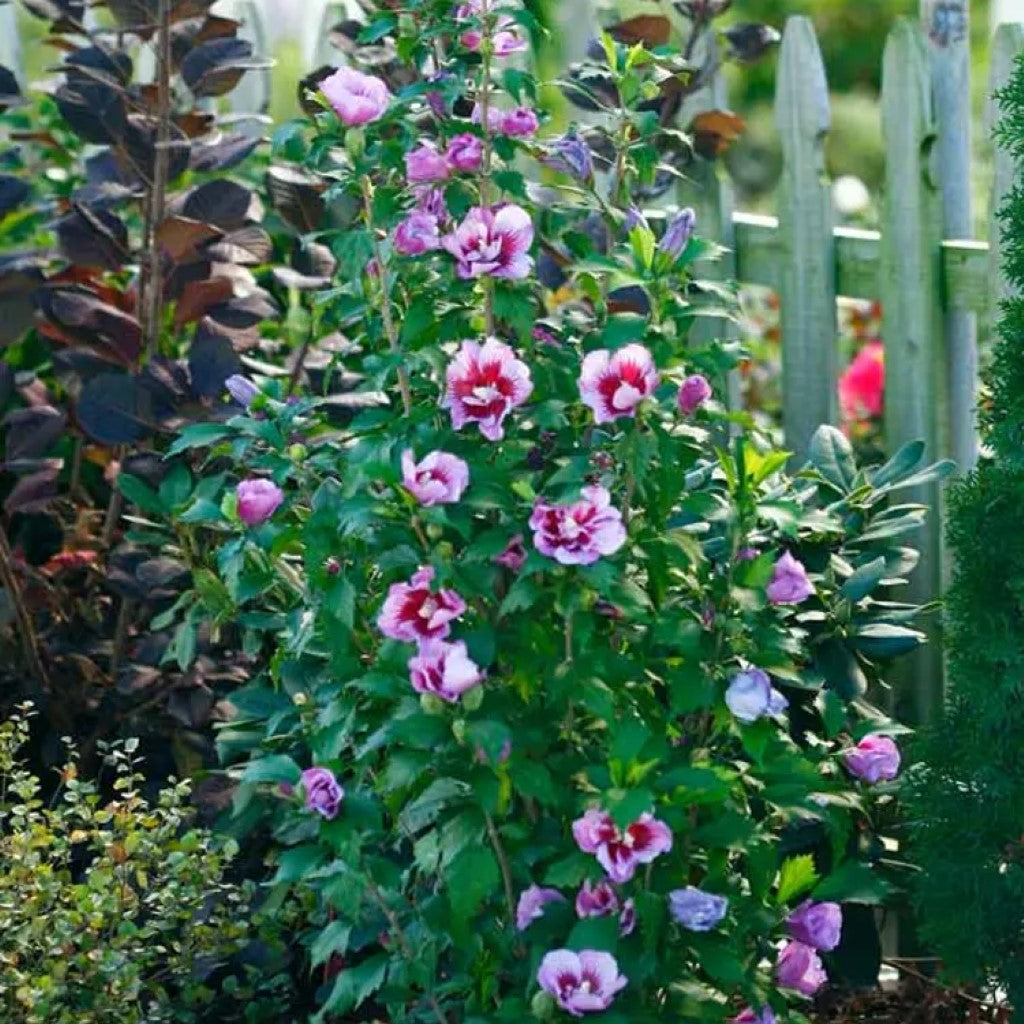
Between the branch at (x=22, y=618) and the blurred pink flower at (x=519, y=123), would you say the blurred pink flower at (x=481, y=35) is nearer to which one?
the blurred pink flower at (x=519, y=123)

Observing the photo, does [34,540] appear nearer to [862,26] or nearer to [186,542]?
[186,542]

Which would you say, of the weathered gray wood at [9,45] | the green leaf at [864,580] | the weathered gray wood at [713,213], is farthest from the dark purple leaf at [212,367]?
the weathered gray wood at [9,45]

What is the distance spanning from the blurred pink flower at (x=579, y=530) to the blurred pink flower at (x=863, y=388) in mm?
3179

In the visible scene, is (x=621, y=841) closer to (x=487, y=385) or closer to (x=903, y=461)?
(x=487, y=385)

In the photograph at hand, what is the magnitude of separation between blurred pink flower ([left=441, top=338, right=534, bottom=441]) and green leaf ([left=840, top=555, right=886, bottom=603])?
805 mm

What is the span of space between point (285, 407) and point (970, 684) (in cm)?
94

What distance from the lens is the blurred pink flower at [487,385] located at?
2.26 meters

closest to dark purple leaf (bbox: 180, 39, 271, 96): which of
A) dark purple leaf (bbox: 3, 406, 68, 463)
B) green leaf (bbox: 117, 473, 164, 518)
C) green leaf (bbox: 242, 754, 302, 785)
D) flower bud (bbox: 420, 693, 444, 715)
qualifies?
dark purple leaf (bbox: 3, 406, 68, 463)

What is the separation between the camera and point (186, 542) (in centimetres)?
304

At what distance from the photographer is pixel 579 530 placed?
2217 mm

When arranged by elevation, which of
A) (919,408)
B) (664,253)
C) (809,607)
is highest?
(664,253)

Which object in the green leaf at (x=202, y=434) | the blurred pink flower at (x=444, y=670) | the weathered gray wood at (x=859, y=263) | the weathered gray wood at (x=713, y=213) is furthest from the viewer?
the weathered gray wood at (x=713, y=213)

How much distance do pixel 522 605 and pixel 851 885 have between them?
61cm

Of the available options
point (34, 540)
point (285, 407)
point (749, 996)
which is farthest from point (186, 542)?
point (749, 996)
